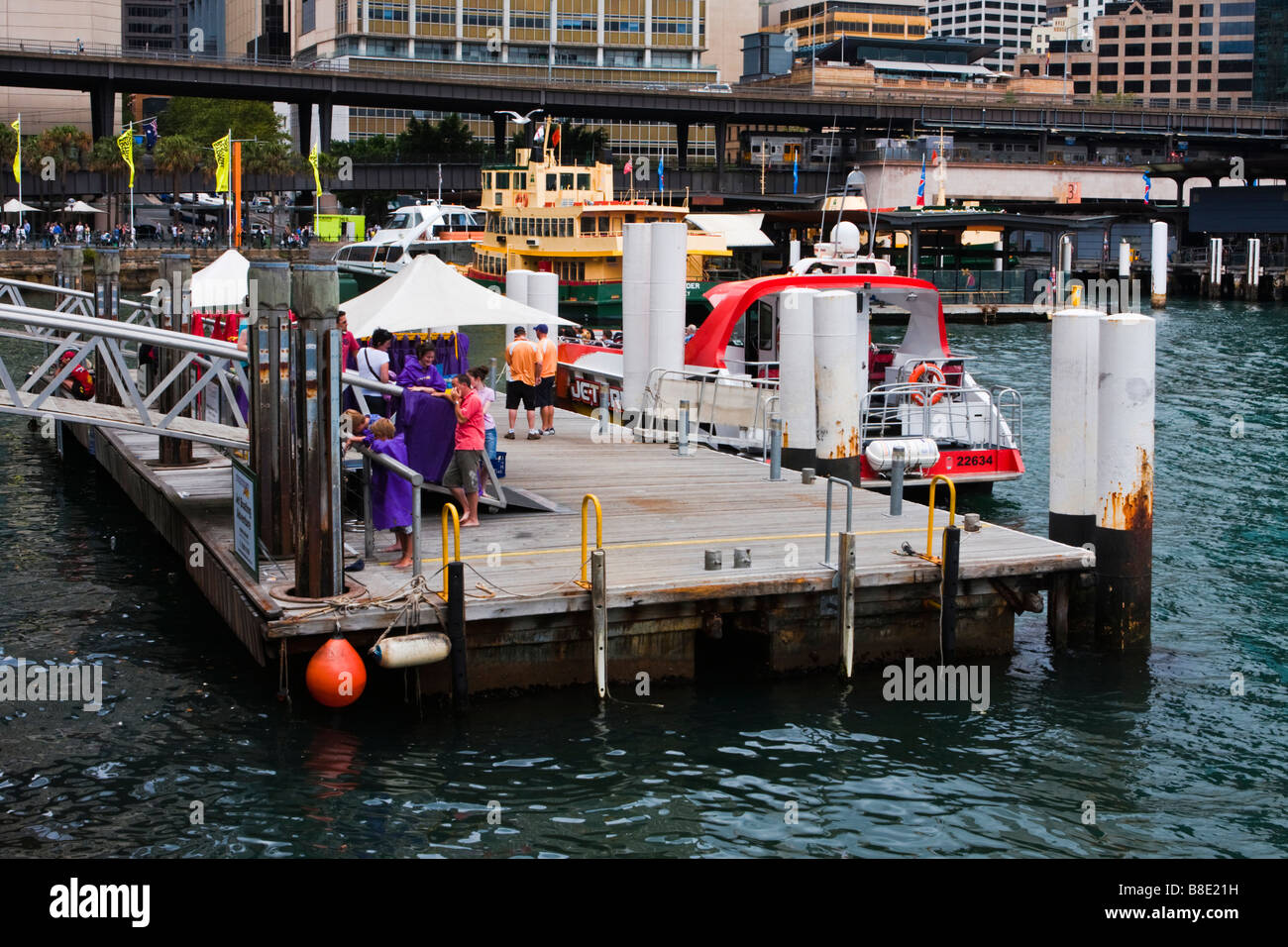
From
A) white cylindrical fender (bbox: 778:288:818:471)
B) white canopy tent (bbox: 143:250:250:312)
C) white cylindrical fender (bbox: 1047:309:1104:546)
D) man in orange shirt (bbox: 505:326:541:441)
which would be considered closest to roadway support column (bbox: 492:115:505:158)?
white canopy tent (bbox: 143:250:250:312)

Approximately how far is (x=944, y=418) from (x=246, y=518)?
14.2 m

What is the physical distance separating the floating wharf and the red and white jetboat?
192 inches

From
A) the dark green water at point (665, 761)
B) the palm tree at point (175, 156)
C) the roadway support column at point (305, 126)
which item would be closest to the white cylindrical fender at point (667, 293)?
the dark green water at point (665, 761)

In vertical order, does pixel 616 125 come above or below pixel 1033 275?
above

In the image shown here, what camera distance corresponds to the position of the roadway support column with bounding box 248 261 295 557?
16781 millimetres

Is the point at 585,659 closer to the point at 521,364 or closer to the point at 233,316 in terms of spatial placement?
the point at 521,364

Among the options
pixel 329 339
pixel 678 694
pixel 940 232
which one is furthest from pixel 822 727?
pixel 940 232

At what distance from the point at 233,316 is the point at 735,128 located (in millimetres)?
134140

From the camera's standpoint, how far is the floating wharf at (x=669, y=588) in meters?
15.4

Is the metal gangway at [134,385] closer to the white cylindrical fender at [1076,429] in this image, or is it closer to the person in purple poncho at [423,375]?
the person in purple poncho at [423,375]

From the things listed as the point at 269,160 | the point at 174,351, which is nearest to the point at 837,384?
the point at 174,351
